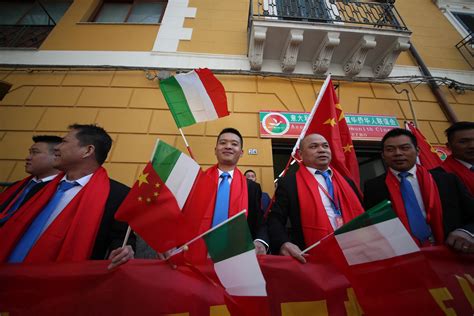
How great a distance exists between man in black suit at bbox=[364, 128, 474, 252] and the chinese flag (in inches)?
28.1

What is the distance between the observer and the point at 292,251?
1.27 metres

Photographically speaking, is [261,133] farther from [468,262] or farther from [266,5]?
[266,5]

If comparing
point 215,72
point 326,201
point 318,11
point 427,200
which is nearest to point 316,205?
point 326,201

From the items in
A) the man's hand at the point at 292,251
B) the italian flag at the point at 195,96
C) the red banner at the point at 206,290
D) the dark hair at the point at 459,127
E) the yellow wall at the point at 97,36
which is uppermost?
the yellow wall at the point at 97,36

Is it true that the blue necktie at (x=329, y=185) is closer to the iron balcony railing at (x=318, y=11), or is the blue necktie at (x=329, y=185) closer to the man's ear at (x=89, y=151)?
the man's ear at (x=89, y=151)

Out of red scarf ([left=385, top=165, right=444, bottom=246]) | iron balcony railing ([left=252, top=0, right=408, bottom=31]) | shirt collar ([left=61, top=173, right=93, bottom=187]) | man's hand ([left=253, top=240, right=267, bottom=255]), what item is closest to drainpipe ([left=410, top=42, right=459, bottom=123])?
iron balcony railing ([left=252, top=0, right=408, bottom=31])

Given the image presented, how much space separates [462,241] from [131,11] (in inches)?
263

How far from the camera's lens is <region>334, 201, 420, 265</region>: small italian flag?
3.19 feet

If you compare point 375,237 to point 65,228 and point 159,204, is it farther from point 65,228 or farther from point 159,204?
point 65,228

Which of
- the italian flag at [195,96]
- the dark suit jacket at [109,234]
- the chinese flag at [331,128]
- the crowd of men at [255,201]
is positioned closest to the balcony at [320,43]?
the chinese flag at [331,128]

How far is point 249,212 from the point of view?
181 centimetres

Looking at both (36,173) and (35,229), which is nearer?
(35,229)

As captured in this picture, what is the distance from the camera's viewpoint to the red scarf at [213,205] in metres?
1.50

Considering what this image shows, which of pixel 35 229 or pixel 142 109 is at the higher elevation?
pixel 142 109
